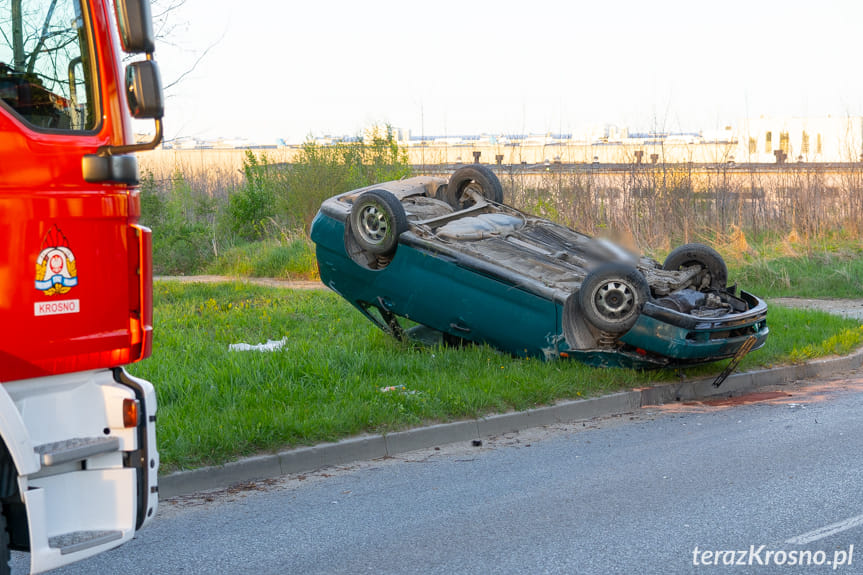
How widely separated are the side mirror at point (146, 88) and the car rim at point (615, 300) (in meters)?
4.97

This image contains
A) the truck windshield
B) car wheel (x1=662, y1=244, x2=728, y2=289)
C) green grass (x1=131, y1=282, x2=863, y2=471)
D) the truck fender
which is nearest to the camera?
the truck fender

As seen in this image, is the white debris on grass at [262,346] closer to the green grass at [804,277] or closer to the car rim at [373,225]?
the car rim at [373,225]

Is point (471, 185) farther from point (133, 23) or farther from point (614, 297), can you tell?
point (133, 23)

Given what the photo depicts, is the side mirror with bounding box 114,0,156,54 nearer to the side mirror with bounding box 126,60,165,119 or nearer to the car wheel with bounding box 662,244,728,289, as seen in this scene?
the side mirror with bounding box 126,60,165,119

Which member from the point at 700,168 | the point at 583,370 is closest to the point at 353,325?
the point at 583,370

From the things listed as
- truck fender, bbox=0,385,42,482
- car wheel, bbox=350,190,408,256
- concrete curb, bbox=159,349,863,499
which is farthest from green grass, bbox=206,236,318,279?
truck fender, bbox=0,385,42,482

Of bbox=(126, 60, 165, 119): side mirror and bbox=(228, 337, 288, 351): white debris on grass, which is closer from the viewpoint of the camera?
bbox=(126, 60, 165, 119): side mirror

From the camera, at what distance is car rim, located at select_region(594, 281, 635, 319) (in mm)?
8109

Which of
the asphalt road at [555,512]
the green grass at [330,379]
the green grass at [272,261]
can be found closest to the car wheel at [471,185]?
the green grass at [330,379]

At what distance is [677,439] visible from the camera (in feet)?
24.9

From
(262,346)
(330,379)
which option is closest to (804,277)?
(262,346)

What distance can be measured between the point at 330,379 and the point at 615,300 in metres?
2.69

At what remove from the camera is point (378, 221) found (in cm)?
920

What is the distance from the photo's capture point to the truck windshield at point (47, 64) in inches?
154
